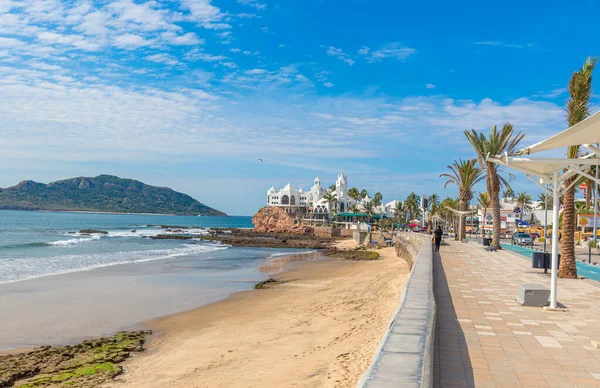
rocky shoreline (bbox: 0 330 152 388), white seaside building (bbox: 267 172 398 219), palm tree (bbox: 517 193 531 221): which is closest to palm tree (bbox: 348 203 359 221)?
white seaside building (bbox: 267 172 398 219)

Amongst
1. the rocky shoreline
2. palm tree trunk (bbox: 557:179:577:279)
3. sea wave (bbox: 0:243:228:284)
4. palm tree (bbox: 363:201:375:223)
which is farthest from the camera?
palm tree (bbox: 363:201:375:223)

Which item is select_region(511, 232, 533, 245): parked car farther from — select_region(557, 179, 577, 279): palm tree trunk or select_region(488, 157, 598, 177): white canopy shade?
select_region(488, 157, 598, 177): white canopy shade

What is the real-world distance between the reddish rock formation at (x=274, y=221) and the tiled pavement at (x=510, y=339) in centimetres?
8280

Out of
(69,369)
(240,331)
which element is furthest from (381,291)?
(69,369)

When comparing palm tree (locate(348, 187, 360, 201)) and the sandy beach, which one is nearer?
the sandy beach

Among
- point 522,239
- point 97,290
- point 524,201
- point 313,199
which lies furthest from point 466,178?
point 313,199

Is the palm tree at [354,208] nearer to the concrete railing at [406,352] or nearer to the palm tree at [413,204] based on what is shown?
the palm tree at [413,204]

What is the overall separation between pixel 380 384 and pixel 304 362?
443 cm

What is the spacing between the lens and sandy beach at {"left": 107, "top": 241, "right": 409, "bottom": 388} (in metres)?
7.26

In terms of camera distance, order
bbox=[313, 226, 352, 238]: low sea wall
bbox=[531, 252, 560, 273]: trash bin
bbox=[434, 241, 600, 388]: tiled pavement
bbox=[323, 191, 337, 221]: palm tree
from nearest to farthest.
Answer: bbox=[434, 241, 600, 388]: tiled pavement, bbox=[531, 252, 560, 273]: trash bin, bbox=[313, 226, 352, 238]: low sea wall, bbox=[323, 191, 337, 221]: palm tree

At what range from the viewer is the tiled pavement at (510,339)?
5.20 m

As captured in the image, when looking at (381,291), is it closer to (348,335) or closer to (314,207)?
(348,335)

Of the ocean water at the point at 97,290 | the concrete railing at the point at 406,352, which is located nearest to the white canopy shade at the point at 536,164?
the concrete railing at the point at 406,352

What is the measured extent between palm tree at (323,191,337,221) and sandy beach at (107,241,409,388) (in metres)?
87.5
